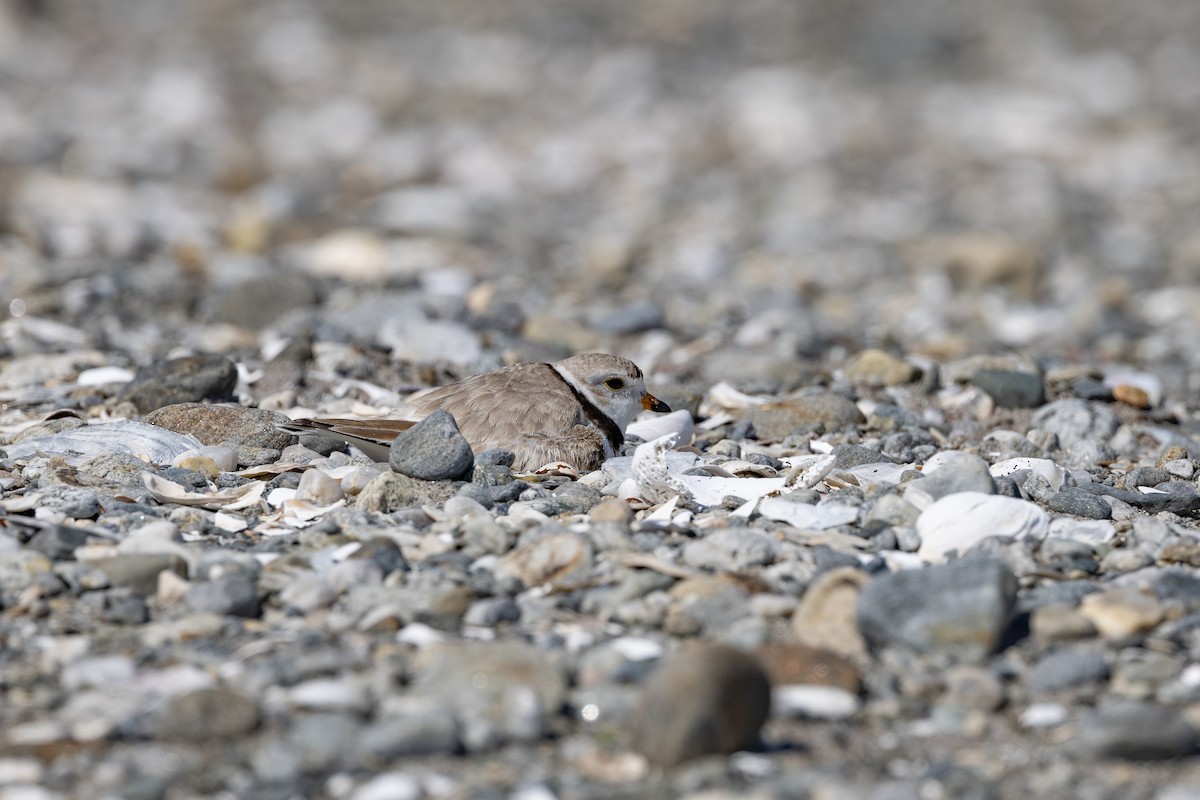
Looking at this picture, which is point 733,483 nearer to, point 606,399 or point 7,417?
point 606,399

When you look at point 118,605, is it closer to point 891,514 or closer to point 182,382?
point 891,514

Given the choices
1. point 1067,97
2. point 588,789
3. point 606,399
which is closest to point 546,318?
point 606,399

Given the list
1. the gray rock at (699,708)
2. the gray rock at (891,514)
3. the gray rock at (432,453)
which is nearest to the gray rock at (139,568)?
the gray rock at (432,453)

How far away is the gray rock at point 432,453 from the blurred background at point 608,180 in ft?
6.96

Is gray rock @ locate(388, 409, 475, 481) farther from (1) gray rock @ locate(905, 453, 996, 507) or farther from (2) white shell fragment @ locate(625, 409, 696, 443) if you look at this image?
(1) gray rock @ locate(905, 453, 996, 507)

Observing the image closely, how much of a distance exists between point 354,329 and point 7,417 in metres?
2.18

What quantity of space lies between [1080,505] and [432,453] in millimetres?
2307

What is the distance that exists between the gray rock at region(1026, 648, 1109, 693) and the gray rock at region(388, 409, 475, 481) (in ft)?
7.24

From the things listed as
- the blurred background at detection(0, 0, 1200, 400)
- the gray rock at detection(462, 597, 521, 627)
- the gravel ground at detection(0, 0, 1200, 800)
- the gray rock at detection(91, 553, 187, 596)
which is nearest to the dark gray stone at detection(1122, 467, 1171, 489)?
the gravel ground at detection(0, 0, 1200, 800)

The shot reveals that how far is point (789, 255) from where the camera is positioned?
1169 cm

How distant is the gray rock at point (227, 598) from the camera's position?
3633 millimetres

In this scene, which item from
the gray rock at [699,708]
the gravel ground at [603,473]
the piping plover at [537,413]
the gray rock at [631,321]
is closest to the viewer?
the gray rock at [699,708]

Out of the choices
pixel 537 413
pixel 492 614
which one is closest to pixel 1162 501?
pixel 537 413

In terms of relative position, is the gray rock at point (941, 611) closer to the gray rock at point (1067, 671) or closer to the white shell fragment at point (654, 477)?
the gray rock at point (1067, 671)
